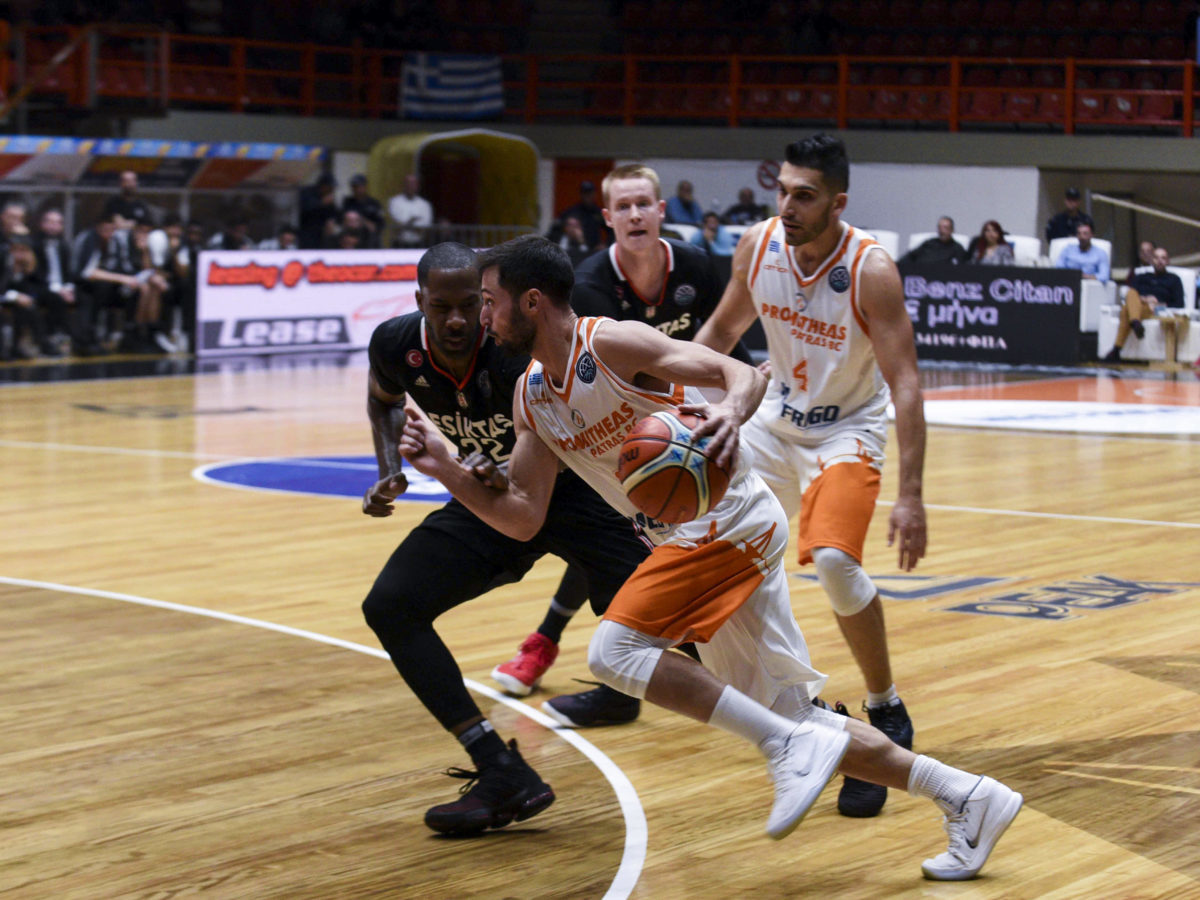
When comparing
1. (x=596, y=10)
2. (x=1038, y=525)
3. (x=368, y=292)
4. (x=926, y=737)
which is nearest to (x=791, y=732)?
(x=926, y=737)

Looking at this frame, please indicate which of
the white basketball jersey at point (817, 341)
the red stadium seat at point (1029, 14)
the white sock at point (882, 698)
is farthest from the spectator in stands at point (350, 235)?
the white sock at point (882, 698)

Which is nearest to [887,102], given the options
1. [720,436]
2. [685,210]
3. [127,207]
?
[685,210]

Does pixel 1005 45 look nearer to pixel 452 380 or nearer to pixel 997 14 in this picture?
pixel 997 14

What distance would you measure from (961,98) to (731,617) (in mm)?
23105

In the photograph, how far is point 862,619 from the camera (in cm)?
482

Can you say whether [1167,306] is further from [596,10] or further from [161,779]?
[161,779]

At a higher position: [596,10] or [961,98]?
[596,10]

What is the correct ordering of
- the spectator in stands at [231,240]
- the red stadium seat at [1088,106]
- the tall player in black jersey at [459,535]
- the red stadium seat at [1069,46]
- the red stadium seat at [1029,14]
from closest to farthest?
the tall player in black jersey at [459,535] → the spectator in stands at [231,240] → the red stadium seat at [1088,106] → the red stadium seat at [1069,46] → the red stadium seat at [1029,14]

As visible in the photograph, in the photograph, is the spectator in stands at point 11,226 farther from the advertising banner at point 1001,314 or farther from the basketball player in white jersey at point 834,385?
the basketball player in white jersey at point 834,385

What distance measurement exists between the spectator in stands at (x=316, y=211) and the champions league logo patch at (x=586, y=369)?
16761 mm

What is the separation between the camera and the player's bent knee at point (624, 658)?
3.86 metres

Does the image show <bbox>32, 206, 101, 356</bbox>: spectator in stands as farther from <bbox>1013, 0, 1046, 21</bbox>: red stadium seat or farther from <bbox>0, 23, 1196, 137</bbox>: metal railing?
<bbox>1013, 0, 1046, 21</bbox>: red stadium seat

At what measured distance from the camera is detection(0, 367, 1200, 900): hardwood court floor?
13.7 feet

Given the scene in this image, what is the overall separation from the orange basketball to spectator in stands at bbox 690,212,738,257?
1825 cm
